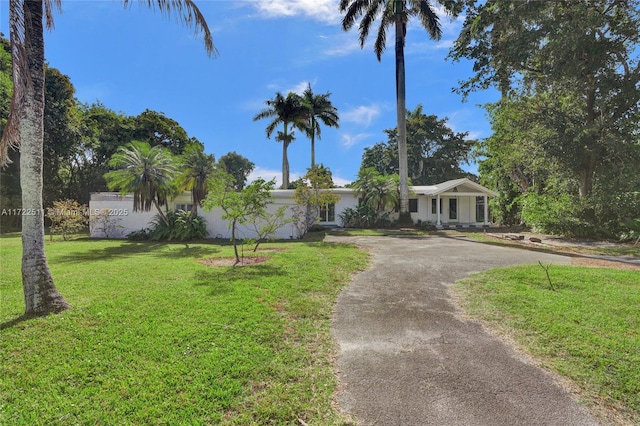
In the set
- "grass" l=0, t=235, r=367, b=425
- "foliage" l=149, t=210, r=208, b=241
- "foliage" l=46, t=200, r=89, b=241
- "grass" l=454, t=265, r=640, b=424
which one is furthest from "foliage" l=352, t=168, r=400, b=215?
"foliage" l=46, t=200, r=89, b=241

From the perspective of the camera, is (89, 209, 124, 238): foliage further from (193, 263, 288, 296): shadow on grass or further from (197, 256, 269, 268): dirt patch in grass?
(193, 263, 288, 296): shadow on grass

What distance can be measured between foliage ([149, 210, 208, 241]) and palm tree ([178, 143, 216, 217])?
48 cm

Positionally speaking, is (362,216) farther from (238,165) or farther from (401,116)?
(238,165)

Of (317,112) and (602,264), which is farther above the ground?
(317,112)

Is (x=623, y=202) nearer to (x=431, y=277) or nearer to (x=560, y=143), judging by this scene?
(x=560, y=143)

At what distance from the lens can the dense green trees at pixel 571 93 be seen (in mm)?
13523

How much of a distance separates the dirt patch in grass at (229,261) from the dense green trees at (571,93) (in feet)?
46.0

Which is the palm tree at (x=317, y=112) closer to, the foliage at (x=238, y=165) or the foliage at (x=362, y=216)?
the foliage at (x=362, y=216)

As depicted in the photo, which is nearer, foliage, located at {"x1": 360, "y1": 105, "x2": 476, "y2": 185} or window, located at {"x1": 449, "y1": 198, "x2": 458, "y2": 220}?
window, located at {"x1": 449, "y1": 198, "x2": 458, "y2": 220}

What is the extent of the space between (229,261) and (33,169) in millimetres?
5488

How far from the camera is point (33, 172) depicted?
14.4 ft

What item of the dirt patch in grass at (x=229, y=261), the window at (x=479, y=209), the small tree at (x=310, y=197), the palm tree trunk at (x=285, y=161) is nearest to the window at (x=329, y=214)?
the small tree at (x=310, y=197)

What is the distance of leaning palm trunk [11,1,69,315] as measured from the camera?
434 centimetres

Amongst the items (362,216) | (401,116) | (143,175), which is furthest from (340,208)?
(143,175)
